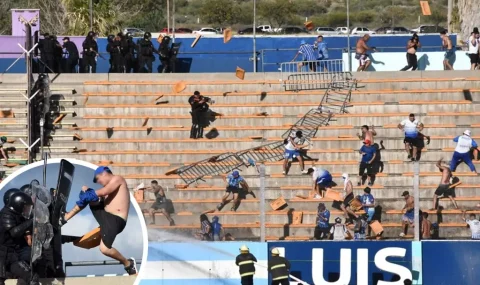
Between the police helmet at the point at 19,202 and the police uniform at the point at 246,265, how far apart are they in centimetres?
525

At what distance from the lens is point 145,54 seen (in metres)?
29.2

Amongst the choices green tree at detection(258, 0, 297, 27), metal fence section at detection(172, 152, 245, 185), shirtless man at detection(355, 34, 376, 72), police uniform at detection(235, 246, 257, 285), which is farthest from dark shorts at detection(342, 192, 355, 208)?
green tree at detection(258, 0, 297, 27)

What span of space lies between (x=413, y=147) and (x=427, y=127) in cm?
107

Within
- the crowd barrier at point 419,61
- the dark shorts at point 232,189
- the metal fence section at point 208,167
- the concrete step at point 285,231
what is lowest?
the concrete step at point 285,231

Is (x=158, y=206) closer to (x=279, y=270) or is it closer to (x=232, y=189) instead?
(x=232, y=189)

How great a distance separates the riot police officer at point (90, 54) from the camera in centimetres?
2912

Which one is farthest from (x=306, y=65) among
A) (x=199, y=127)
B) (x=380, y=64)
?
(x=199, y=127)

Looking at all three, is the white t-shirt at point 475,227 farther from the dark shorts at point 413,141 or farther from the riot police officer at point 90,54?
the riot police officer at point 90,54

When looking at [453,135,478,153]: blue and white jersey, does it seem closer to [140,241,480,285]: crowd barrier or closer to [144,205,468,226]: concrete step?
[144,205,468,226]: concrete step

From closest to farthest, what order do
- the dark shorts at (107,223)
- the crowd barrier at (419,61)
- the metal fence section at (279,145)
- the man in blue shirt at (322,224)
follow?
the dark shorts at (107,223) < the man in blue shirt at (322,224) < the metal fence section at (279,145) < the crowd barrier at (419,61)

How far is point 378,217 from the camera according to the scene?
66.0 feet

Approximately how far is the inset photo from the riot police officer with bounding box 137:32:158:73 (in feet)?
45.2

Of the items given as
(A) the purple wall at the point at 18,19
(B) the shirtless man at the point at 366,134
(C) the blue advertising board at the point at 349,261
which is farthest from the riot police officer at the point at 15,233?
(A) the purple wall at the point at 18,19

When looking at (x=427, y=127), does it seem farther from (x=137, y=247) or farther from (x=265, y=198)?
(x=137, y=247)
